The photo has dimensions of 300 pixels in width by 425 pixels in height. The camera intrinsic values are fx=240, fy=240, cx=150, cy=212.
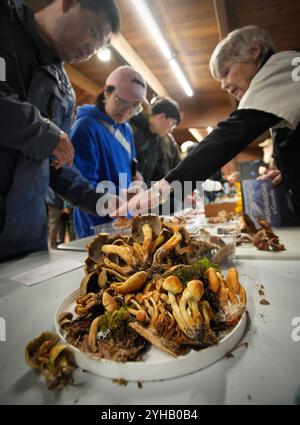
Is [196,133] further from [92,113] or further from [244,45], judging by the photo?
[244,45]

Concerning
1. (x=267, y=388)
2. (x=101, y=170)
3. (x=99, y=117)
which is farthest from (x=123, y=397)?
(x=99, y=117)

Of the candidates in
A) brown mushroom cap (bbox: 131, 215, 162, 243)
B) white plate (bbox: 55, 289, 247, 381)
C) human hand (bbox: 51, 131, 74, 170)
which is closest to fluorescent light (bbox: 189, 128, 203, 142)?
human hand (bbox: 51, 131, 74, 170)

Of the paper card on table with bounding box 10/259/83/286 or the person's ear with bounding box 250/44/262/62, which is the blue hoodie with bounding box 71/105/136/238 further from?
the person's ear with bounding box 250/44/262/62

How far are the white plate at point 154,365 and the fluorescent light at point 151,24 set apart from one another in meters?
2.72

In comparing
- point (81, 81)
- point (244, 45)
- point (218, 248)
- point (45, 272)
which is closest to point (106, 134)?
point (244, 45)

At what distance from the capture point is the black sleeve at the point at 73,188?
1665 mm

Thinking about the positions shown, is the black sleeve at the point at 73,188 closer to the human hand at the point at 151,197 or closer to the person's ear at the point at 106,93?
the human hand at the point at 151,197

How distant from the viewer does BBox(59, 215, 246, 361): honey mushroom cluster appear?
489 millimetres

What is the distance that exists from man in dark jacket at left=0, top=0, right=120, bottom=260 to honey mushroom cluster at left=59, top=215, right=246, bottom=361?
2.06 ft

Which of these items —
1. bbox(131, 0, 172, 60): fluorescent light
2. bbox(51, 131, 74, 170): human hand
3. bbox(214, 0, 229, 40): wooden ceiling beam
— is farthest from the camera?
bbox(214, 0, 229, 40): wooden ceiling beam

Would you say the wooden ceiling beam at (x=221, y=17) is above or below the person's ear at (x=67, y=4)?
above

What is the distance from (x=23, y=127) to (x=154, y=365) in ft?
3.45

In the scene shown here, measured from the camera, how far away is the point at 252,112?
1313mm

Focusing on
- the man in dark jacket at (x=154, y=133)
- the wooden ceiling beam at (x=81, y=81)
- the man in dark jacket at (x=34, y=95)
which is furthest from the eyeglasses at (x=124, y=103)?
the wooden ceiling beam at (x=81, y=81)
